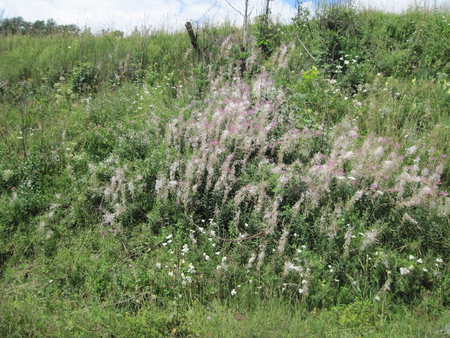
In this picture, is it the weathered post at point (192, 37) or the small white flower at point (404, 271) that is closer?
the small white flower at point (404, 271)

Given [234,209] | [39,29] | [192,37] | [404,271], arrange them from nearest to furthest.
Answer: [404,271], [234,209], [192,37], [39,29]

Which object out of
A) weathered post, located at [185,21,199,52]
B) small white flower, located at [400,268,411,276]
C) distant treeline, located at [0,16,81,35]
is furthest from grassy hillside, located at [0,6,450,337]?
distant treeline, located at [0,16,81,35]

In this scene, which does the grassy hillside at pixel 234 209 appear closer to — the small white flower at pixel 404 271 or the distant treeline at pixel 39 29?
the small white flower at pixel 404 271

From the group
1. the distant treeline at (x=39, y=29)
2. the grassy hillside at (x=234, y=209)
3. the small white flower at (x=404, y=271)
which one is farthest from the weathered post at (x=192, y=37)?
the small white flower at (x=404, y=271)

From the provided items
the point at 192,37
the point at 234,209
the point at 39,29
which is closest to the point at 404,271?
the point at 234,209

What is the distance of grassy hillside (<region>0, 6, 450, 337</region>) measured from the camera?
301 cm

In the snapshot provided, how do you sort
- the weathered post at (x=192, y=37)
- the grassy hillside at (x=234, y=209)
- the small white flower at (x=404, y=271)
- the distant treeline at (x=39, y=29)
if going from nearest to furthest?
the grassy hillside at (x=234, y=209) → the small white flower at (x=404, y=271) → the weathered post at (x=192, y=37) → the distant treeline at (x=39, y=29)

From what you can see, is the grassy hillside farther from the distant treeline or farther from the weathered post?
the distant treeline

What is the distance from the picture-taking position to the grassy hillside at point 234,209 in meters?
3.01

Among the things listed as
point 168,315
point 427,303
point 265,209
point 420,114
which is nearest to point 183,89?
point 265,209

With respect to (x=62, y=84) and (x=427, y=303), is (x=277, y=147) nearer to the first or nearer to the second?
(x=427, y=303)

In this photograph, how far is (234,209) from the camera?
3.93m

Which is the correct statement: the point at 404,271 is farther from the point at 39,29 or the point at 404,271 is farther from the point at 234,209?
the point at 39,29

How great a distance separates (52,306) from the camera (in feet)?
10.3
